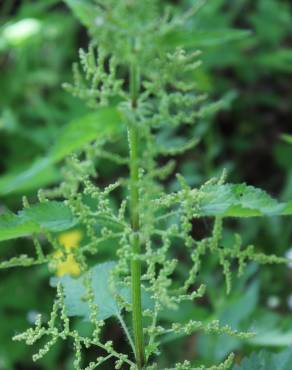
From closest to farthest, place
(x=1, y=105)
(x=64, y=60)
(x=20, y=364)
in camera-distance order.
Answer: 1. (x=20, y=364)
2. (x=1, y=105)
3. (x=64, y=60)

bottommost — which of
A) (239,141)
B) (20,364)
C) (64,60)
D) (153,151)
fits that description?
(20,364)

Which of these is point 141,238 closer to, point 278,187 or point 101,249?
point 101,249

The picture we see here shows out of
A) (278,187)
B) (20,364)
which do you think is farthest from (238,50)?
(20,364)

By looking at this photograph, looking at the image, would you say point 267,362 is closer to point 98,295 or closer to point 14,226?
A: point 98,295

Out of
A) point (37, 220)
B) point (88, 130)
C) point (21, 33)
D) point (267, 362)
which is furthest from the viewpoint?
point (21, 33)

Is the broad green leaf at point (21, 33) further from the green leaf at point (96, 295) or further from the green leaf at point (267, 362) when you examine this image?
the green leaf at point (267, 362)

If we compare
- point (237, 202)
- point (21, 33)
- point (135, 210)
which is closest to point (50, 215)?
Result: point (135, 210)

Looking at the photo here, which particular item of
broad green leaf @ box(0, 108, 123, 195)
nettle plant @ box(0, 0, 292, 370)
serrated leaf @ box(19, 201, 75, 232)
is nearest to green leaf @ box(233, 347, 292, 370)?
nettle plant @ box(0, 0, 292, 370)
